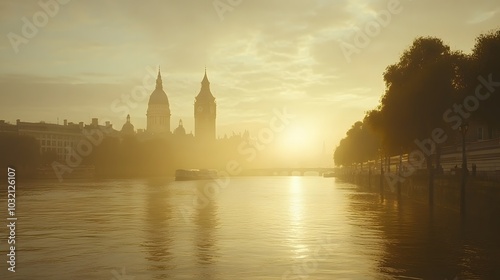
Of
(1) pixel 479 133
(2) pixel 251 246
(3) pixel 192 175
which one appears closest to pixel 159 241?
(2) pixel 251 246

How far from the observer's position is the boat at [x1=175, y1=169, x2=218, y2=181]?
529 ft

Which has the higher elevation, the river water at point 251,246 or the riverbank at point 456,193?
the riverbank at point 456,193

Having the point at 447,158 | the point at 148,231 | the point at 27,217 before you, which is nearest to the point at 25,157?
the point at 447,158

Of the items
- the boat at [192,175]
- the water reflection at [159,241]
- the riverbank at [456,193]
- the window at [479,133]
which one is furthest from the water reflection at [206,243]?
the boat at [192,175]

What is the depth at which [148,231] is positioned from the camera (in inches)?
1254

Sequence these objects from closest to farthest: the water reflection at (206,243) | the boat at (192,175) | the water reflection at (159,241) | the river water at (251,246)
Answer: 1. the river water at (251,246)
2. the water reflection at (206,243)
3. the water reflection at (159,241)
4. the boat at (192,175)

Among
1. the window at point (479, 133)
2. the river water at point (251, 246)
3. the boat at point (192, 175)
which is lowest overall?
the river water at point (251, 246)

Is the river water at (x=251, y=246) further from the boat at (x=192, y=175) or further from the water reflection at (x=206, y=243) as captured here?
the boat at (x=192, y=175)

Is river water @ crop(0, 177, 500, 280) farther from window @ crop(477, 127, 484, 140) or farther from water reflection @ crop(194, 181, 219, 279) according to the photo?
window @ crop(477, 127, 484, 140)

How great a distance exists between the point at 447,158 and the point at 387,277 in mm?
66314

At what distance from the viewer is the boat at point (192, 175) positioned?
161m

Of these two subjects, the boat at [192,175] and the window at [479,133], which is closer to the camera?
the window at [479,133]

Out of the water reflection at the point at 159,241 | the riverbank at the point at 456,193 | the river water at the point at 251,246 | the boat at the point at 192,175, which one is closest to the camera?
the river water at the point at 251,246

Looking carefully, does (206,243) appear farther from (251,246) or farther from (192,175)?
(192,175)
